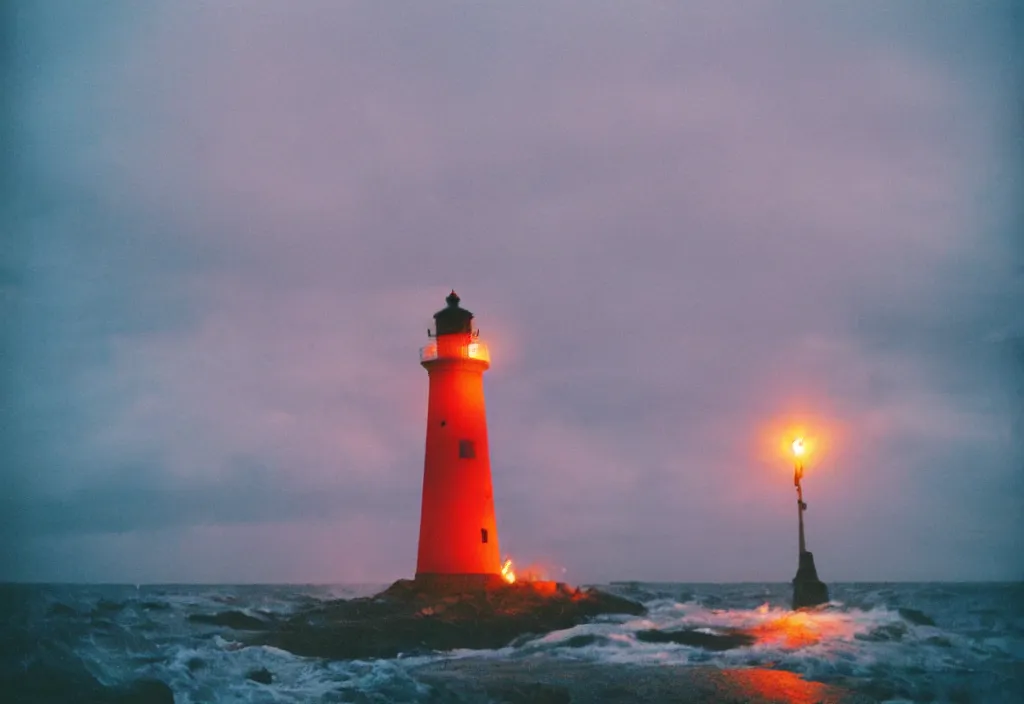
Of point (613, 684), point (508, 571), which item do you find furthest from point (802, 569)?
point (613, 684)

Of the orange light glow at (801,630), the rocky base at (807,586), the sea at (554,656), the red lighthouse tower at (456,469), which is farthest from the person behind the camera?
the rocky base at (807,586)

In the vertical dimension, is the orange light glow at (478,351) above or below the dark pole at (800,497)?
above

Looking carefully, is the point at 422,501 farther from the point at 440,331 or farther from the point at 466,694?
the point at 466,694

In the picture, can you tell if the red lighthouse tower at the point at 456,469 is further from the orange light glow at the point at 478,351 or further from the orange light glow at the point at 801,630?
the orange light glow at the point at 801,630

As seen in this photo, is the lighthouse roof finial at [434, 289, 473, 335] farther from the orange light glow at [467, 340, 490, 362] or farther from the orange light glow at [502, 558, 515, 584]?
Answer: the orange light glow at [502, 558, 515, 584]

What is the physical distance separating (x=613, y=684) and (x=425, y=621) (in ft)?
26.8

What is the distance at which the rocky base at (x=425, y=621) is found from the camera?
2383 centimetres

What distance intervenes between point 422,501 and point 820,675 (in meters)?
13.1

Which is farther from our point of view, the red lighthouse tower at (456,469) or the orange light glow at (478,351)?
the orange light glow at (478,351)

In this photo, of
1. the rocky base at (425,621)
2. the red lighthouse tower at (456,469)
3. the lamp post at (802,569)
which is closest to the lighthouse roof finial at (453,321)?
the red lighthouse tower at (456,469)

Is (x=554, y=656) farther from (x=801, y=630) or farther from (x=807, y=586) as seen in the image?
(x=807, y=586)

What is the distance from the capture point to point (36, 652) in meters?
16.7

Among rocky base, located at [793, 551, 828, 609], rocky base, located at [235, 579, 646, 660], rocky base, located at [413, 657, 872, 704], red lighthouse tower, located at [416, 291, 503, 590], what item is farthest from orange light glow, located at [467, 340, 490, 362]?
rocky base, located at [793, 551, 828, 609]

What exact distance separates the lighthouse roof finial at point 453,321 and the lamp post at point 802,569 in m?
10.3
